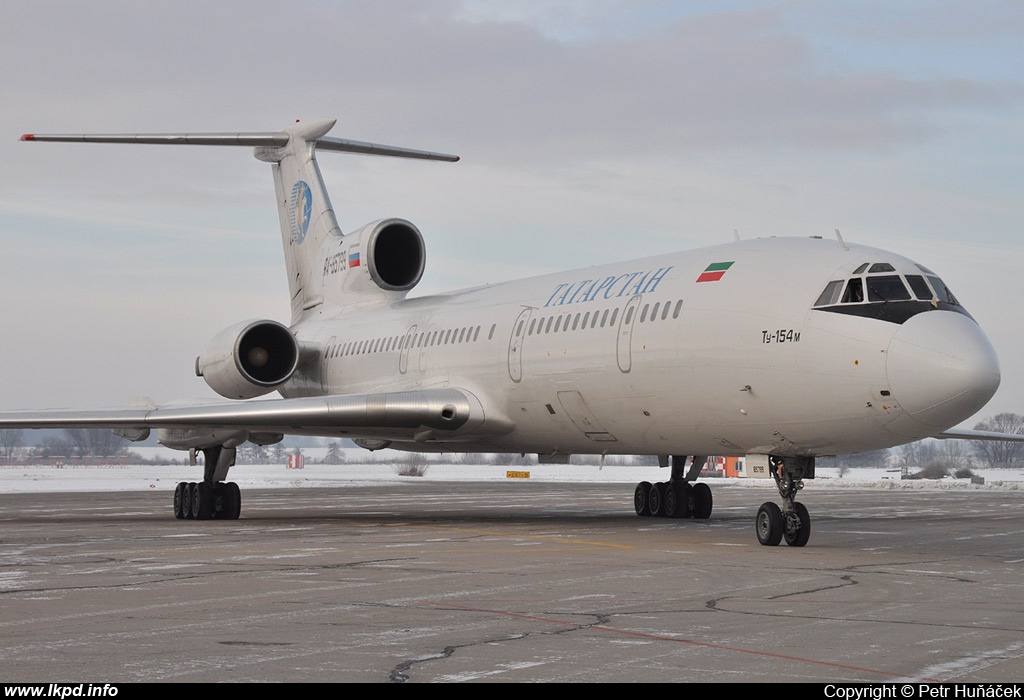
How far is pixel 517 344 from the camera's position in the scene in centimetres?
1853

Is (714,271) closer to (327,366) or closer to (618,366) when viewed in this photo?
(618,366)

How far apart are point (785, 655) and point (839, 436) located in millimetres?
7273

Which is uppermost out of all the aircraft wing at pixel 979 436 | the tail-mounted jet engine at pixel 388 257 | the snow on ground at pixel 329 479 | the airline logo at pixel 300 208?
the airline logo at pixel 300 208

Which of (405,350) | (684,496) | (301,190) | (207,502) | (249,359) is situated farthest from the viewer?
(301,190)

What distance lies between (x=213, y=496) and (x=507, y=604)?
1312 cm

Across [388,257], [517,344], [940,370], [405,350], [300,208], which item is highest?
[300,208]

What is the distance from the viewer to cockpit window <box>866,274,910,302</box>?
13.2 m

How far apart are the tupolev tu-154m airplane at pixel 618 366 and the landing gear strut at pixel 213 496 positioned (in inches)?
1.5

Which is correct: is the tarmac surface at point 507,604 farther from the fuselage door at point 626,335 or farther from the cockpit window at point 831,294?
the cockpit window at point 831,294

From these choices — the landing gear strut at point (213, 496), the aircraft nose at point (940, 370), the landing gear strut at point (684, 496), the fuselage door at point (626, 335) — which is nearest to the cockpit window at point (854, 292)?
the aircraft nose at point (940, 370)

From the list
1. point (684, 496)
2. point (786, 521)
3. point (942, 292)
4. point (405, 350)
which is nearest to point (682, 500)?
point (684, 496)

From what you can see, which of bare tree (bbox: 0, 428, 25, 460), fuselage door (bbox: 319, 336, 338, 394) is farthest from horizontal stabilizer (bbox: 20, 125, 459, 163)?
bare tree (bbox: 0, 428, 25, 460)

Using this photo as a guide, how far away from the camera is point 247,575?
10.6 m

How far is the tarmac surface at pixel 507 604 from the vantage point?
6.18 metres
